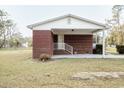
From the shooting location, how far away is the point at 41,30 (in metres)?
17.5

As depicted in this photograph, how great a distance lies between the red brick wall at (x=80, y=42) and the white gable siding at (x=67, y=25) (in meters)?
4.23

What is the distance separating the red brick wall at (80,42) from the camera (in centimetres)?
2172

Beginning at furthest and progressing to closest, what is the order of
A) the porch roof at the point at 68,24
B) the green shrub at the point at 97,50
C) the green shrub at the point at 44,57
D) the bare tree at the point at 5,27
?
1. the bare tree at the point at 5,27
2. the green shrub at the point at 97,50
3. the porch roof at the point at 68,24
4. the green shrub at the point at 44,57

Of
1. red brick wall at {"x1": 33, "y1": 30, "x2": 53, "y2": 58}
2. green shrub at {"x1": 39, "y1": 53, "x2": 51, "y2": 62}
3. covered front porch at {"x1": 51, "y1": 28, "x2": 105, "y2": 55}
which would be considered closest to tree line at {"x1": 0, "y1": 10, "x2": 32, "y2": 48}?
covered front porch at {"x1": 51, "y1": 28, "x2": 105, "y2": 55}

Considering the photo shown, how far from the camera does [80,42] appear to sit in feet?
71.3

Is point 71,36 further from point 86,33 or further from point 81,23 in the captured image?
point 81,23

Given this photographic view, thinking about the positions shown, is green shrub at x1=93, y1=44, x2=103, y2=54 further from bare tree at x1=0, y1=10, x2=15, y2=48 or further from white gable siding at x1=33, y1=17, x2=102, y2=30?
bare tree at x1=0, y1=10, x2=15, y2=48

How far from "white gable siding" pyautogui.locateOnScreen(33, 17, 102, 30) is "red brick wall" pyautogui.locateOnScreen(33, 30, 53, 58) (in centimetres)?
36

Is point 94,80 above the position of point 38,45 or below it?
below

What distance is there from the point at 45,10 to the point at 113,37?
529 inches

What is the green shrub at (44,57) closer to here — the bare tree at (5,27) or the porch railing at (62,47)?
the porch railing at (62,47)

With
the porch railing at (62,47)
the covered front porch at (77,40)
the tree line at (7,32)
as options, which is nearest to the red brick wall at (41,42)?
the porch railing at (62,47)

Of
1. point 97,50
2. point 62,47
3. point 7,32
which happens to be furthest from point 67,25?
point 7,32
